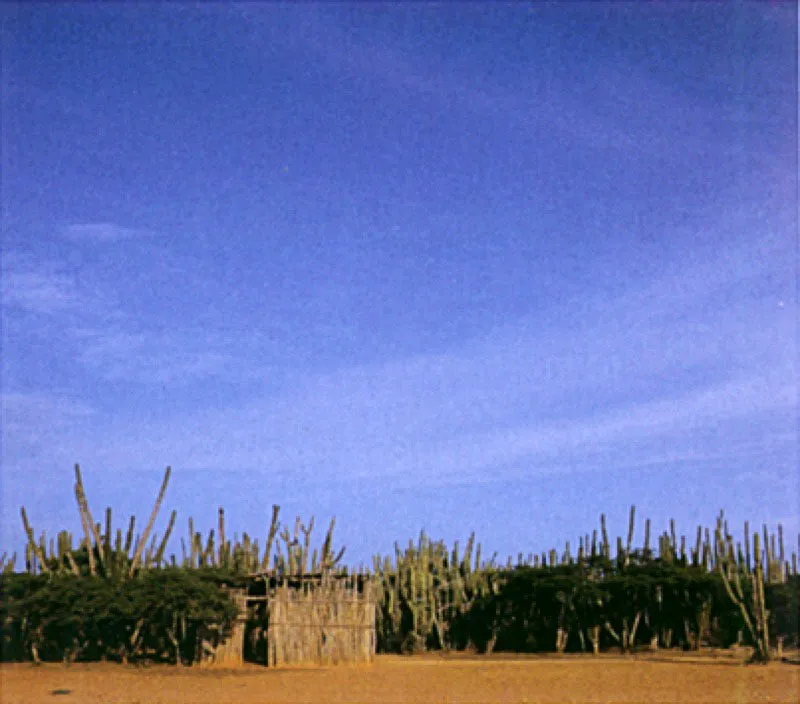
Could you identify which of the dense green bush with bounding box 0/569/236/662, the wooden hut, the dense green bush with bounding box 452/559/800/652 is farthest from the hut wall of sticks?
the dense green bush with bounding box 452/559/800/652

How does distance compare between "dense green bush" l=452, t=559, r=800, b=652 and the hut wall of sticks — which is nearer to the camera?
the hut wall of sticks

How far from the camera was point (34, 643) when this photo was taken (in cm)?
2284

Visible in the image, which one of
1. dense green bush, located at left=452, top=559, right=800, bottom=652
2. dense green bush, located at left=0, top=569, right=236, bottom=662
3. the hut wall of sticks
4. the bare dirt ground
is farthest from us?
dense green bush, located at left=452, top=559, right=800, bottom=652

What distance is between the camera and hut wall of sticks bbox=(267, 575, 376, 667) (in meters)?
22.6

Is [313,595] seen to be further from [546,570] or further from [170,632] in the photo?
[546,570]

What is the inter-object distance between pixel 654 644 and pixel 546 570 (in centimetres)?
349

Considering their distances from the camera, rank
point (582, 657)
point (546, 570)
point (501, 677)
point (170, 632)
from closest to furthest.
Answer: point (501, 677) < point (170, 632) < point (582, 657) < point (546, 570)

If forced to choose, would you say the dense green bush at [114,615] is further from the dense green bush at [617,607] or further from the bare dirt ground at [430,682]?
the dense green bush at [617,607]

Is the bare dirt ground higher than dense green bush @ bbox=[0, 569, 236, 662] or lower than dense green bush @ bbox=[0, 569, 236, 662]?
lower

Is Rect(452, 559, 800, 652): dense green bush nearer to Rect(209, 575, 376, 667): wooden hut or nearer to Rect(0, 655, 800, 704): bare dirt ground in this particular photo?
Rect(0, 655, 800, 704): bare dirt ground

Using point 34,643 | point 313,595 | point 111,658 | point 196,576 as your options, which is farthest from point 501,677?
point 34,643

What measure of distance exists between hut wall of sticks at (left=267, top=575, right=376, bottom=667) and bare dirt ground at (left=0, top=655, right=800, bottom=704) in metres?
0.50

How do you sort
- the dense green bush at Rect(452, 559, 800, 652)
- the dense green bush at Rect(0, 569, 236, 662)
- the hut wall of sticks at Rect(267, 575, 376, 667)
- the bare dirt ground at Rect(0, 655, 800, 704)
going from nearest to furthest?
the bare dirt ground at Rect(0, 655, 800, 704)
the dense green bush at Rect(0, 569, 236, 662)
the hut wall of sticks at Rect(267, 575, 376, 667)
the dense green bush at Rect(452, 559, 800, 652)

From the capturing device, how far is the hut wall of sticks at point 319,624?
22.6 metres
